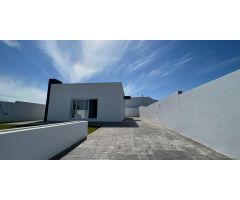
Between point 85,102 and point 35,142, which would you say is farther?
point 85,102

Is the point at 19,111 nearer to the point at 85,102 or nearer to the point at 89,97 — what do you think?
the point at 85,102

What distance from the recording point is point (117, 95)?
12430 mm

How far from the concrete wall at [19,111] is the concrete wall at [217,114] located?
15.6m

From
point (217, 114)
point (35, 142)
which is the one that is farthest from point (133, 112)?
point (35, 142)

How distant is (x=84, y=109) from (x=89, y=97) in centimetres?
135

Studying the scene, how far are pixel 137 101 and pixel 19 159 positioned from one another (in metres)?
31.8

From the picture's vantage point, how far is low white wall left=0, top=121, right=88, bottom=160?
2.07 meters

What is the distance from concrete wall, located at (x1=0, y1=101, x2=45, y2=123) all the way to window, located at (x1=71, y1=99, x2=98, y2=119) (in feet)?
19.6

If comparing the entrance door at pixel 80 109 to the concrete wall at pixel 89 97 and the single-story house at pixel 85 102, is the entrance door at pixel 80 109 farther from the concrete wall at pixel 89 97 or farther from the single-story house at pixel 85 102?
the concrete wall at pixel 89 97

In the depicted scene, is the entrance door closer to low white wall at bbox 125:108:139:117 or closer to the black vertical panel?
the black vertical panel

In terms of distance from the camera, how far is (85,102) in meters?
12.8

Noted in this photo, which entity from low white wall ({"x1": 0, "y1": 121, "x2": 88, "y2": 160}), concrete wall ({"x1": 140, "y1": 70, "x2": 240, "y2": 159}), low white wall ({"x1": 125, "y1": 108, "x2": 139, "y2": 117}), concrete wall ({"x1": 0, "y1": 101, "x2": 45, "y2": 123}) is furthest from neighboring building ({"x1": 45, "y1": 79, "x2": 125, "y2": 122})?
low white wall ({"x1": 125, "y1": 108, "x2": 139, "y2": 117})
